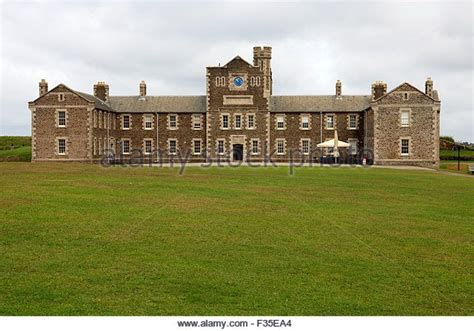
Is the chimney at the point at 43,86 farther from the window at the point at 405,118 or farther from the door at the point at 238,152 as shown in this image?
the window at the point at 405,118

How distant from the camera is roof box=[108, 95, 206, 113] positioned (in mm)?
64688

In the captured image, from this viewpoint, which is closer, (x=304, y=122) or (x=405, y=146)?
(x=405, y=146)

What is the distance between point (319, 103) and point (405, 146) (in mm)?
10345

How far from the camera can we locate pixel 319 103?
210ft

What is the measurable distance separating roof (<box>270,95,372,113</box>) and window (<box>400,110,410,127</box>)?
5.97 meters

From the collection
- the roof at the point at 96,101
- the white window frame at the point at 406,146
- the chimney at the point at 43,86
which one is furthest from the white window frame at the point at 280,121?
the chimney at the point at 43,86

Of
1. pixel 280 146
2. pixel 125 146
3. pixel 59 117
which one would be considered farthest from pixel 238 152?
pixel 59 117

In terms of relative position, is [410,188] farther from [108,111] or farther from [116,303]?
[108,111]

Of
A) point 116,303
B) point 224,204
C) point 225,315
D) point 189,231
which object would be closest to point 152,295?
point 116,303

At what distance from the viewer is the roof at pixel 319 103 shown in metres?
63.3

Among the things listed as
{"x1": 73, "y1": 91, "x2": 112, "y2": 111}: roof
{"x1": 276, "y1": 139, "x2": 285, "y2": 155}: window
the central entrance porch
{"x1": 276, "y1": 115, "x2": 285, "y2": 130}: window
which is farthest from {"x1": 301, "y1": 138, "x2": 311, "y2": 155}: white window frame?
{"x1": 73, "y1": 91, "x2": 112, "y2": 111}: roof

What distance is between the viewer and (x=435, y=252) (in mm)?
13438

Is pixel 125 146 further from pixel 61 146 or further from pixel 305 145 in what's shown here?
pixel 305 145

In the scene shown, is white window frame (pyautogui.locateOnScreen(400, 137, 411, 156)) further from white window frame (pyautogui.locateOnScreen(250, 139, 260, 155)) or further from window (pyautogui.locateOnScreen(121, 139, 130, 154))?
window (pyautogui.locateOnScreen(121, 139, 130, 154))
